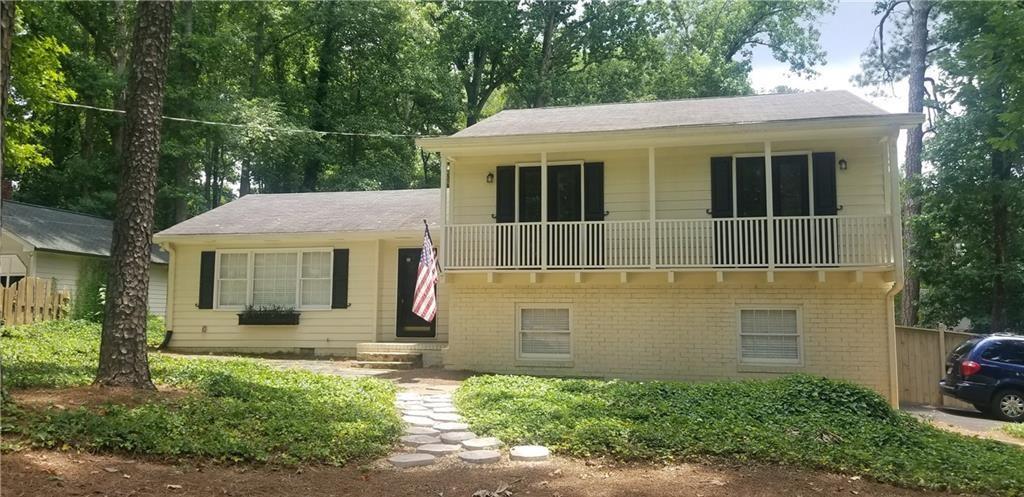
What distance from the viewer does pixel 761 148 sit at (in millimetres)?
12438

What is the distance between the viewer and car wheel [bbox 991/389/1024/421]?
40.0ft

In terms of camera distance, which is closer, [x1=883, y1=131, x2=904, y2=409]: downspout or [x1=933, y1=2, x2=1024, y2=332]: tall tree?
[x1=883, y1=131, x2=904, y2=409]: downspout

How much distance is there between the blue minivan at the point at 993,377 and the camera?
40.3 ft

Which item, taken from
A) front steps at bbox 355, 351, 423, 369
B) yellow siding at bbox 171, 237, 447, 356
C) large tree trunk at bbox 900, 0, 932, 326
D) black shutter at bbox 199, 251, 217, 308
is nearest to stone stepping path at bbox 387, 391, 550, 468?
front steps at bbox 355, 351, 423, 369

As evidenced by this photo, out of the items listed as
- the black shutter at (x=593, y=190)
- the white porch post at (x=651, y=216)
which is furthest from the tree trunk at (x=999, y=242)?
the black shutter at (x=593, y=190)

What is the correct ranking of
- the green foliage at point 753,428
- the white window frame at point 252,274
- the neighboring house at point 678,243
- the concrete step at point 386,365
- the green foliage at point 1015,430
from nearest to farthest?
the green foliage at point 753,428
the green foliage at point 1015,430
the neighboring house at point 678,243
the concrete step at point 386,365
the white window frame at point 252,274

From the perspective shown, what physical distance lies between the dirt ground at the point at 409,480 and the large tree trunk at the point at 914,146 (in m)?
17.1

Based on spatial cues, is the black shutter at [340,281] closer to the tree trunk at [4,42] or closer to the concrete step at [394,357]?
the concrete step at [394,357]

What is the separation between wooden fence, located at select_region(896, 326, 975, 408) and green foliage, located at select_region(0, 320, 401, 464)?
37.0ft

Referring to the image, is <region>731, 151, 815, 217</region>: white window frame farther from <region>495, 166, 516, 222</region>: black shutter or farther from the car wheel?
the car wheel

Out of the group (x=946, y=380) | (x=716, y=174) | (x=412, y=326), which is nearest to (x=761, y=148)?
(x=716, y=174)

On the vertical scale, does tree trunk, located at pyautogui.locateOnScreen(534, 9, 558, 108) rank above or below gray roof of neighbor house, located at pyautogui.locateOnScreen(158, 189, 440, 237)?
above

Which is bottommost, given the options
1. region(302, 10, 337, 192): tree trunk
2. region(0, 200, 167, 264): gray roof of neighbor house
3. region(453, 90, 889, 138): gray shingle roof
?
region(0, 200, 167, 264): gray roof of neighbor house

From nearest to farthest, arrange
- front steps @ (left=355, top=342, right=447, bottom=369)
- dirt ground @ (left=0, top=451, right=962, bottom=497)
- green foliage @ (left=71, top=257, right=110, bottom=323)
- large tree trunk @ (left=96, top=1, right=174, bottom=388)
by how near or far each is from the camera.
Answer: dirt ground @ (left=0, top=451, right=962, bottom=497) → large tree trunk @ (left=96, top=1, right=174, bottom=388) → front steps @ (left=355, top=342, right=447, bottom=369) → green foliage @ (left=71, top=257, right=110, bottom=323)
